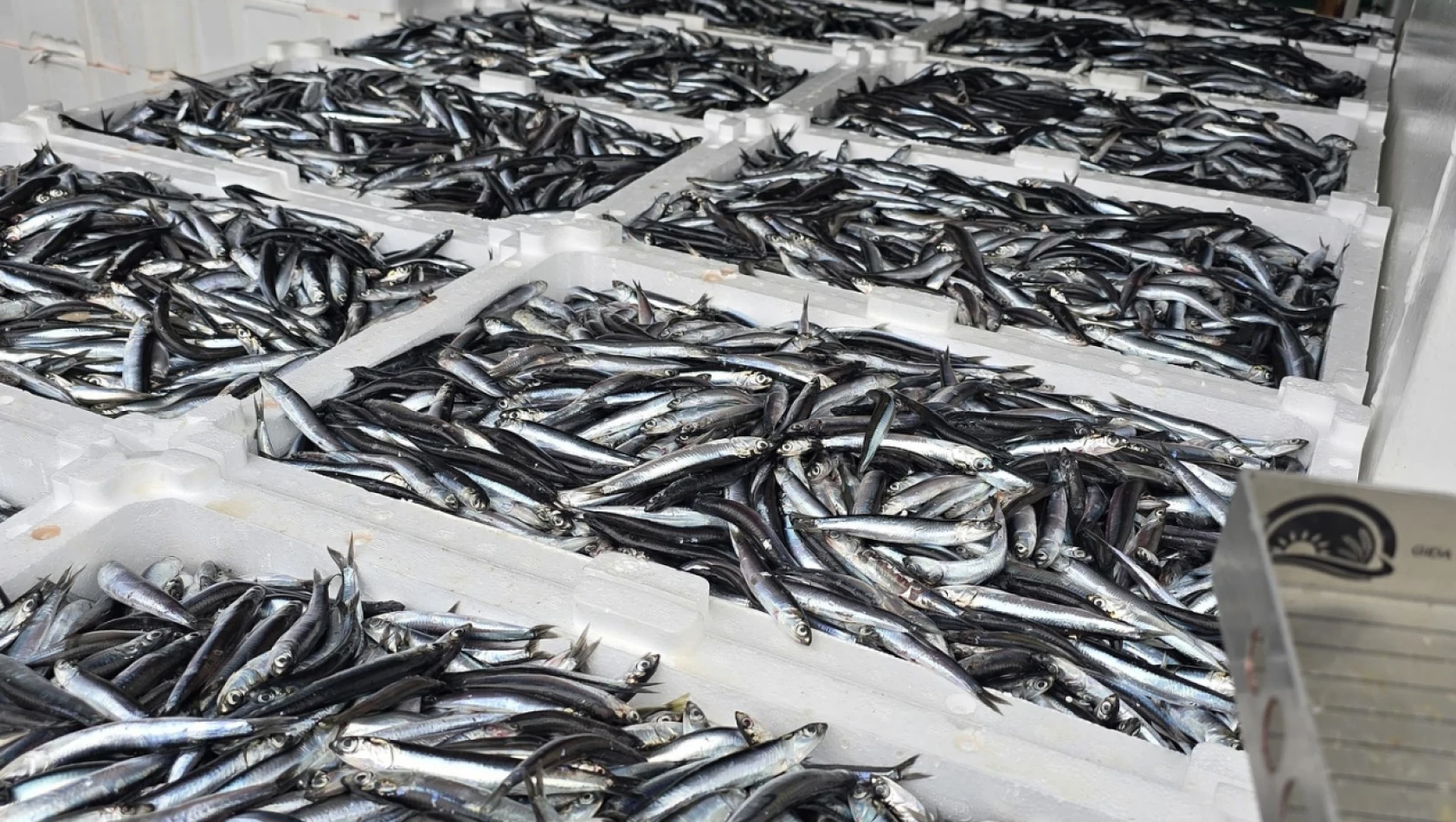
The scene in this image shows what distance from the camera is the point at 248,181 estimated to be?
16.0 ft

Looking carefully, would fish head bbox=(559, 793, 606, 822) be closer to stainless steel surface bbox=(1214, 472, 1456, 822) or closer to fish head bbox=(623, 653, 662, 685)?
fish head bbox=(623, 653, 662, 685)

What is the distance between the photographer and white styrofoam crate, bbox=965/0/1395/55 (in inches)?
311

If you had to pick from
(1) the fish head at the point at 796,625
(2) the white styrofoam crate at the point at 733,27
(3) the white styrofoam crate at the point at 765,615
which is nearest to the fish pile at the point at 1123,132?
(2) the white styrofoam crate at the point at 733,27

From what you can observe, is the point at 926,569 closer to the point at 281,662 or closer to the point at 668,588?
the point at 668,588

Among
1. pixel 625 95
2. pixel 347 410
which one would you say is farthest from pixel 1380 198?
pixel 347 410

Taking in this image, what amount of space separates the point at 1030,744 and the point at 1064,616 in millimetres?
503

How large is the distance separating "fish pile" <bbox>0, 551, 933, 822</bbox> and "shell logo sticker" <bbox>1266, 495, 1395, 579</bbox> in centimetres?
133

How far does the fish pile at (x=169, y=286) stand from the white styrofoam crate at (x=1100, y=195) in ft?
3.34

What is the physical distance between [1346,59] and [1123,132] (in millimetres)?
2895

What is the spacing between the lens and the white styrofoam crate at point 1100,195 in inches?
146

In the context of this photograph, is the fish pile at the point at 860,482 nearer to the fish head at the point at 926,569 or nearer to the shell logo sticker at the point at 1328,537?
the fish head at the point at 926,569

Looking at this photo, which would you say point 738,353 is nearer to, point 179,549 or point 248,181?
point 179,549

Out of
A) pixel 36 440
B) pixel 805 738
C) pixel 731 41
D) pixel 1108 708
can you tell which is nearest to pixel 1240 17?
pixel 731 41

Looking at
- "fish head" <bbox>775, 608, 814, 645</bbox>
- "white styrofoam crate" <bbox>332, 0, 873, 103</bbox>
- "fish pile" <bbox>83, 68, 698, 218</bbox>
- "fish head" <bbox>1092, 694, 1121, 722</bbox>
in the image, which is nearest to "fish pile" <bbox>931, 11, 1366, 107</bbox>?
"white styrofoam crate" <bbox>332, 0, 873, 103</bbox>
